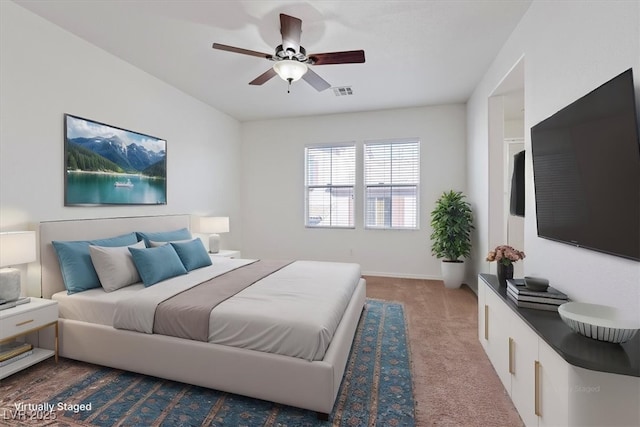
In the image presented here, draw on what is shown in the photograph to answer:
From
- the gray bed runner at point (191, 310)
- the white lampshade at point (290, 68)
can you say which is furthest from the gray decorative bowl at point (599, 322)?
the white lampshade at point (290, 68)

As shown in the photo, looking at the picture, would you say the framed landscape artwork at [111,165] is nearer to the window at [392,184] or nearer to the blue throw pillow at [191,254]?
the blue throw pillow at [191,254]

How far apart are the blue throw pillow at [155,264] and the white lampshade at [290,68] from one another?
2059mm

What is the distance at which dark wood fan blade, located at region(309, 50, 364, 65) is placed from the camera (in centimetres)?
245

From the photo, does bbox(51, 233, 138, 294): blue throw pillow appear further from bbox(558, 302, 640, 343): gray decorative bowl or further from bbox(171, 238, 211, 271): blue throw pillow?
bbox(558, 302, 640, 343): gray decorative bowl

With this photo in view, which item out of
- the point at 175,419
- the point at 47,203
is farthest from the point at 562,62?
the point at 47,203

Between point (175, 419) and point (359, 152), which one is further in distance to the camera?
point (359, 152)

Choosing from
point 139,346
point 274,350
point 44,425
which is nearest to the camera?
point 44,425

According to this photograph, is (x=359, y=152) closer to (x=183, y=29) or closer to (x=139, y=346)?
(x=183, y=29)

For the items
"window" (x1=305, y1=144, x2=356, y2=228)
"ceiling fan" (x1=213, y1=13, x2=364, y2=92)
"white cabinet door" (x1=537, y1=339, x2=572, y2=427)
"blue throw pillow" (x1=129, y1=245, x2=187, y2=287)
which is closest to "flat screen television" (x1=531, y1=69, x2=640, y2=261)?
"white cabinet door" (x1=537, y1=339, x2=572, y2=427)

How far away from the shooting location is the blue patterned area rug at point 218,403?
176 centimetres

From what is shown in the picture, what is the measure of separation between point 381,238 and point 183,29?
408 centimetres

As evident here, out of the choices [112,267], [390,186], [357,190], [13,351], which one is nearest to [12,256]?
[112,267]

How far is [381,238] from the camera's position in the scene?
5.29 meters

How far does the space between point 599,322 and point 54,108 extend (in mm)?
4207
